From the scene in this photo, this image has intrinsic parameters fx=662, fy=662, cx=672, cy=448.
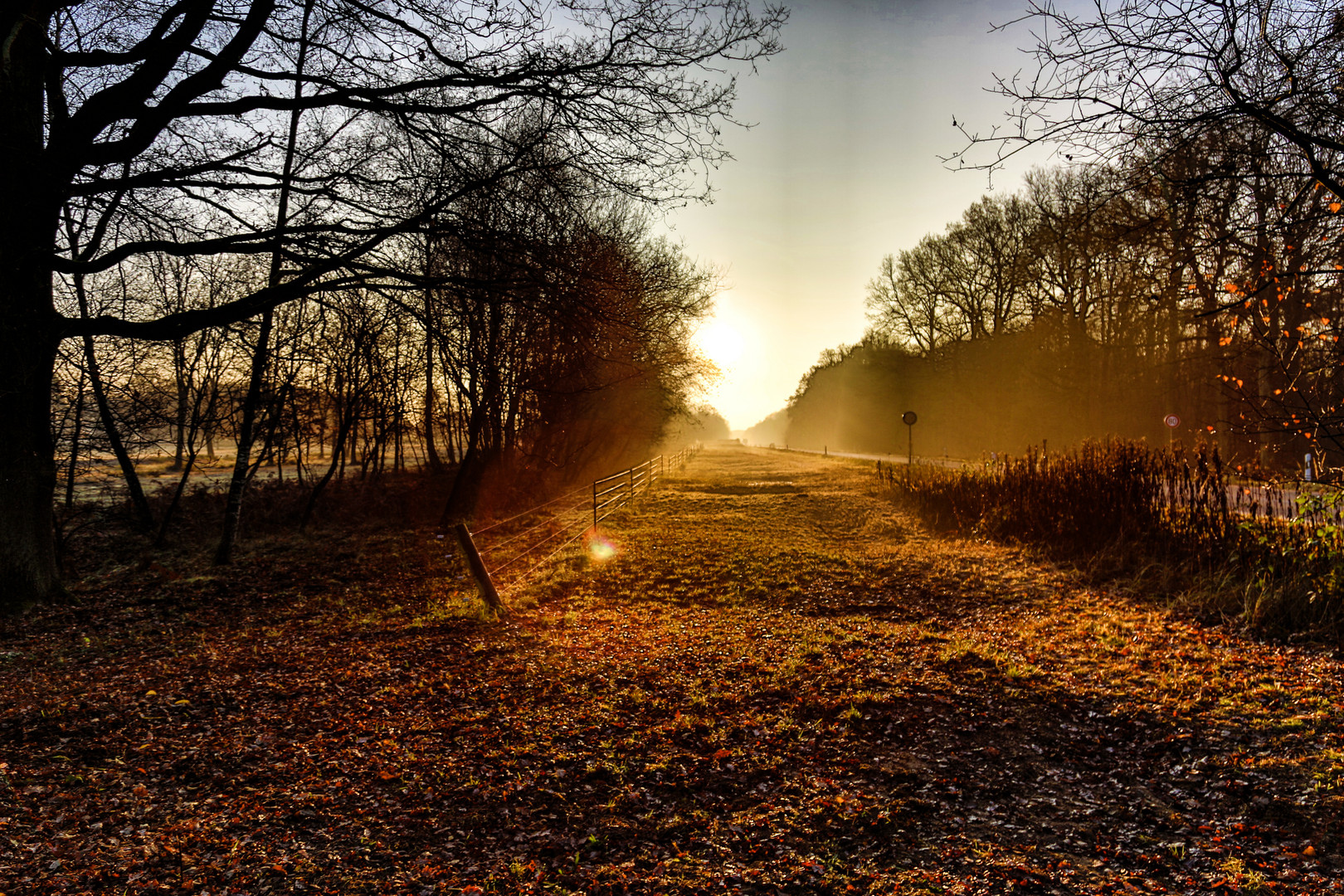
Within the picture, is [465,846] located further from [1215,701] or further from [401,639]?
[1215,701]

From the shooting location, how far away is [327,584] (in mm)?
8594

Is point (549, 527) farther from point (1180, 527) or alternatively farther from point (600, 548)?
point (1180, 527)

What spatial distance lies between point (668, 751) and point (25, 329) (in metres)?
6.61

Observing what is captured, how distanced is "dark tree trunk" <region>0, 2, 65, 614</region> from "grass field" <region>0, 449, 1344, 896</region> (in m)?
0.62

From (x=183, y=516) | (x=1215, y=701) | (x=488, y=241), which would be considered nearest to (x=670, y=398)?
(x=183, y=516)

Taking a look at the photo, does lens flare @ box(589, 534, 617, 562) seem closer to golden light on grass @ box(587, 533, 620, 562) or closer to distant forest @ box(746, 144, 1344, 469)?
golden light on grass @ box(587, 533, 620, 562)

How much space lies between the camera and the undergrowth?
19.4ft

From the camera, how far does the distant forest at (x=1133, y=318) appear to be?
4.65m

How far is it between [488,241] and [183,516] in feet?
43.4

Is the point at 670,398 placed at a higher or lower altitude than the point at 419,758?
higher

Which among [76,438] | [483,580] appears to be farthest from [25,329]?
[483,580]

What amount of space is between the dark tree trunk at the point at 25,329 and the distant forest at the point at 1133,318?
26.8 ft

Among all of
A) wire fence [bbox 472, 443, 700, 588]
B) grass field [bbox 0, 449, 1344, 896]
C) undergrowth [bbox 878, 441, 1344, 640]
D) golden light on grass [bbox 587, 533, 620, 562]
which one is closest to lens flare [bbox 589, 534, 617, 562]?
golden light on grass [bbox 587, 533, 620, 562]

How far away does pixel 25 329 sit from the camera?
19.1 ft
